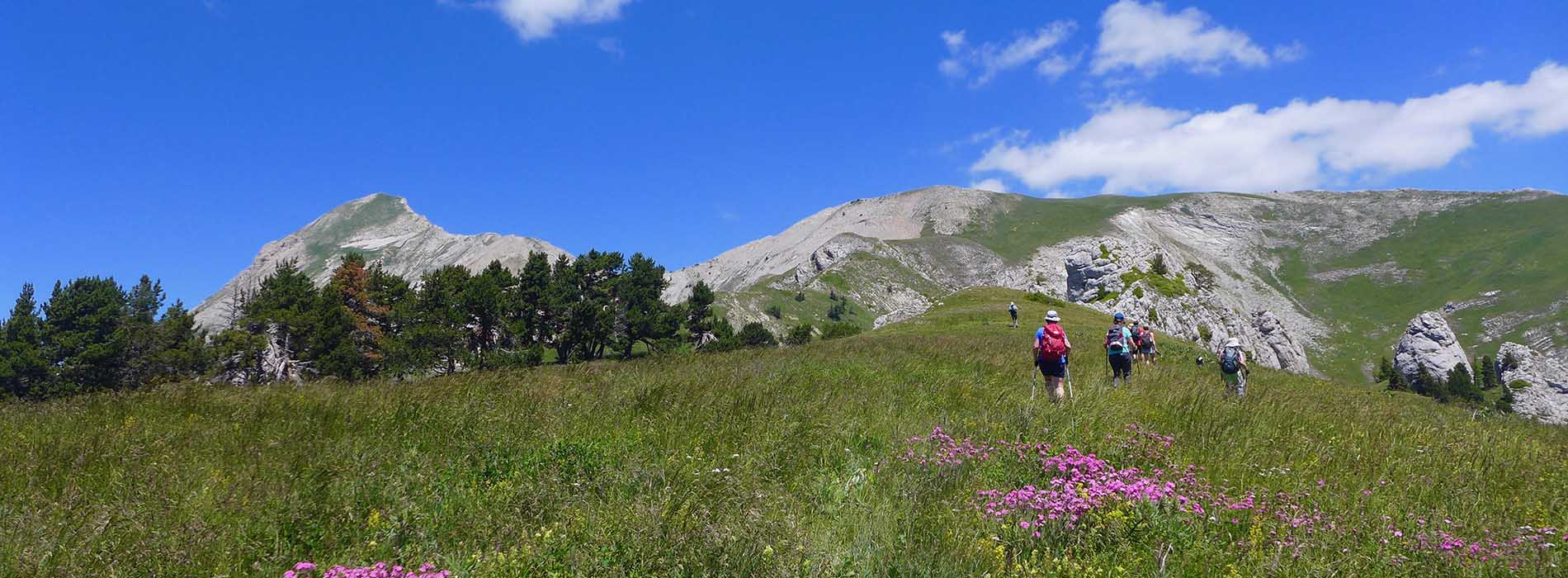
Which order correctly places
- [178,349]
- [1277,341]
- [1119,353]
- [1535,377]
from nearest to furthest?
[1119,353], [178,349], [1277,341], [1535,377]

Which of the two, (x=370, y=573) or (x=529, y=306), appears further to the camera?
(x=529, y=306)

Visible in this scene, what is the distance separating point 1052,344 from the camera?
11.2 meters

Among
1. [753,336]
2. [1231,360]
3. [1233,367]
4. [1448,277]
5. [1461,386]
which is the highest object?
[753,336]

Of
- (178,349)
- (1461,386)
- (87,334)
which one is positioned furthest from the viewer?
(1461,386)

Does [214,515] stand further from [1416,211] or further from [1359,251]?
[1416,211]

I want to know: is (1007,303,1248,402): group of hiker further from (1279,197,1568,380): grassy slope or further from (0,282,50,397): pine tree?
(1279,197,1568,380): grassy slope

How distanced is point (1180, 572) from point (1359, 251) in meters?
218

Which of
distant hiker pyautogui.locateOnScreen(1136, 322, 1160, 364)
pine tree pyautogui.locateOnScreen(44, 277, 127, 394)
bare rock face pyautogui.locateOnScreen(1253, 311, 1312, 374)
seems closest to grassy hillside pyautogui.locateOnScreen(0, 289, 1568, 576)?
distant hiker pyautogui.locateOnScreen(1136, 322, 1160, 364)

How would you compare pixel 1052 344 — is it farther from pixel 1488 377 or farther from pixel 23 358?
pixel 1488 377

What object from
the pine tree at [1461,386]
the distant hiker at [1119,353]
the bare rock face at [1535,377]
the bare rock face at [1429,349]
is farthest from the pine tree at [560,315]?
the bare rock face at [1429,349]

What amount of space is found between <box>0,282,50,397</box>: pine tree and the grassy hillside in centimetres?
7744

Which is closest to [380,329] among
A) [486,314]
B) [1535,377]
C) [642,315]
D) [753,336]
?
[486,314]

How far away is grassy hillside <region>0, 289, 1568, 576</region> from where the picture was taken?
12.2 ft

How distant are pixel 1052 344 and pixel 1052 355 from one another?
20 centimetres
